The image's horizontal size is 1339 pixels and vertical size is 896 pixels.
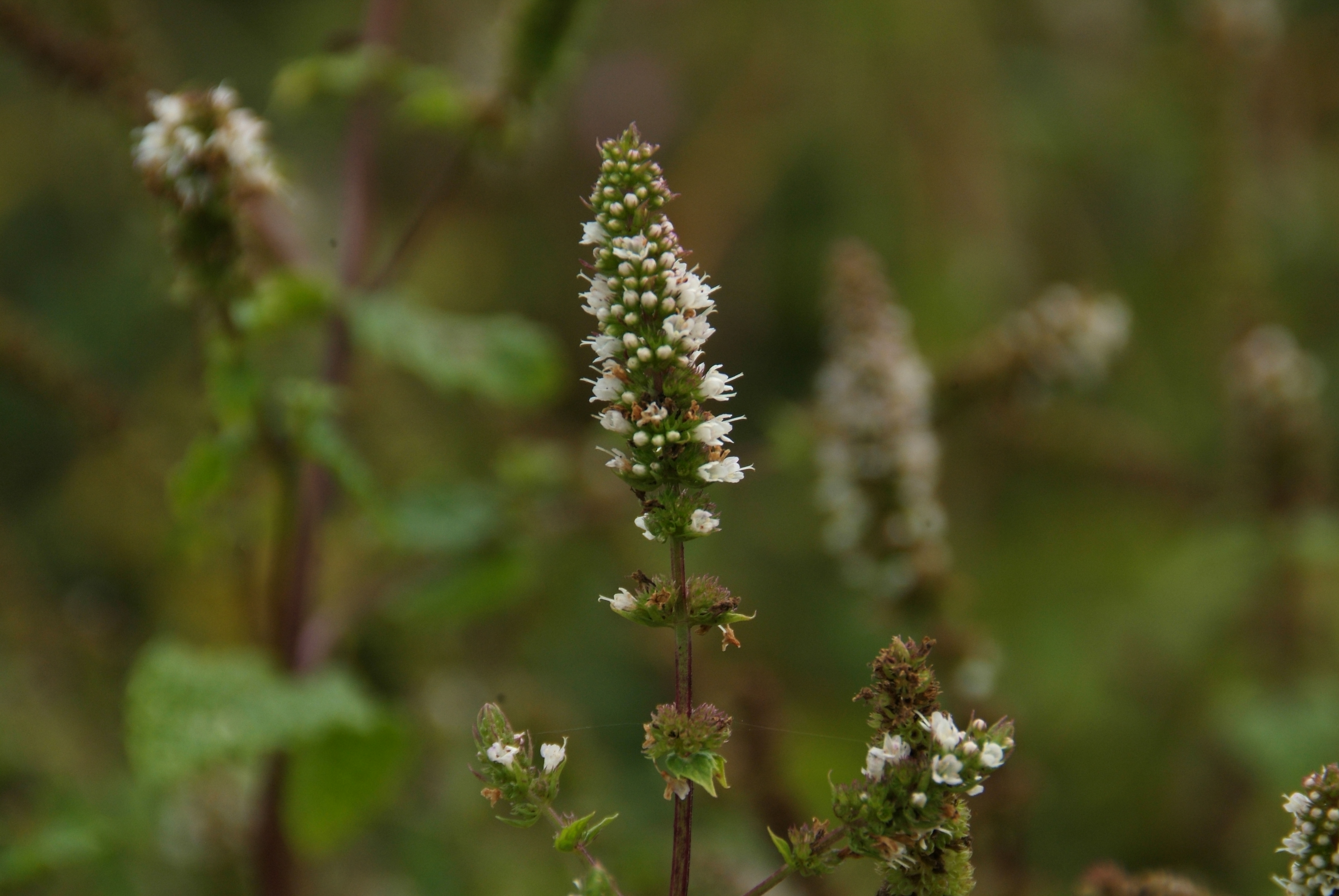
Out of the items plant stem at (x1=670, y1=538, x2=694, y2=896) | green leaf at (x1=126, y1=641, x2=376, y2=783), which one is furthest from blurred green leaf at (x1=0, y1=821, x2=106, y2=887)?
plant stem at (x1=670, y1=538, x2=694, y2=896)

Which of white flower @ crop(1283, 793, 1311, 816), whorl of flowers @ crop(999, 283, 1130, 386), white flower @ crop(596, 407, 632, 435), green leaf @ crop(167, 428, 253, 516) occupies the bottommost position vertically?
white flower @ crop(1283, 793, 1311, 816)

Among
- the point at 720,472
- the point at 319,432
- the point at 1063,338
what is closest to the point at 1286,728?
the point at 1063,338

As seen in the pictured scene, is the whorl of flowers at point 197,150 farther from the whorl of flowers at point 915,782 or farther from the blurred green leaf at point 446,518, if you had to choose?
the whorl of flowers at point 915,782

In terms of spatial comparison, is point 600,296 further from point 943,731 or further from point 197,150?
point 197,150

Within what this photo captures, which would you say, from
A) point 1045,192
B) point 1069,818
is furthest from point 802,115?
point 1069,818

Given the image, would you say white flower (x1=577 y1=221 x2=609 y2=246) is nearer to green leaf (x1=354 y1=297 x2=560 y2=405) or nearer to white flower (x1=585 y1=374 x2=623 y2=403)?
white flower (x1=585 y1=374 x2=623 y2=403)

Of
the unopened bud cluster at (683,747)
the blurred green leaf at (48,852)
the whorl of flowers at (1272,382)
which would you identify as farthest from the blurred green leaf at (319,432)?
the whorl of flowers at (1272,382)

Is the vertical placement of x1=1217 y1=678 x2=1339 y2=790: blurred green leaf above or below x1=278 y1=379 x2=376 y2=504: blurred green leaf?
below
